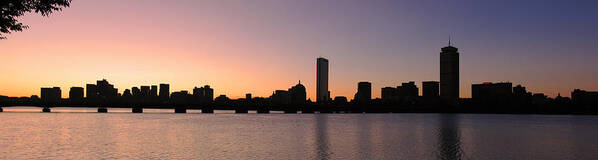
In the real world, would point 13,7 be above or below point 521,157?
above

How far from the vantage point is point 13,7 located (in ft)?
66.3

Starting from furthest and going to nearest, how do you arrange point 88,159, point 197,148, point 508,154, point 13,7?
point 197,148 → point 508,154 → point 88,159 → point 13,7

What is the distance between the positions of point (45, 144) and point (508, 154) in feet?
180

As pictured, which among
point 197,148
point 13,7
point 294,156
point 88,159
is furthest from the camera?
point 197,148

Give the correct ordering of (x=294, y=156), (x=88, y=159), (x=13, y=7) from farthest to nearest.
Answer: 1. (x=294, y=156)
2. (x=88, y=159)
3. (x=13, y=7)

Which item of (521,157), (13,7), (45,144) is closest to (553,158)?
(521,157)

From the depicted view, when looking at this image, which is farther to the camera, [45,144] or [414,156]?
[45,144]

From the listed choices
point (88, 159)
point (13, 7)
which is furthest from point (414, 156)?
point (13, 7)

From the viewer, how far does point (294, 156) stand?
50.2m

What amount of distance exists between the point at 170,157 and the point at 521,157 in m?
35.3

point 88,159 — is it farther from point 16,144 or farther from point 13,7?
point 13,7

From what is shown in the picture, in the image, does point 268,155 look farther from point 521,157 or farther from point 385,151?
point 521,157

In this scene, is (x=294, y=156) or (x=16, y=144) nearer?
(x=294, y=156)

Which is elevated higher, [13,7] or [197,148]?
[13,7]
